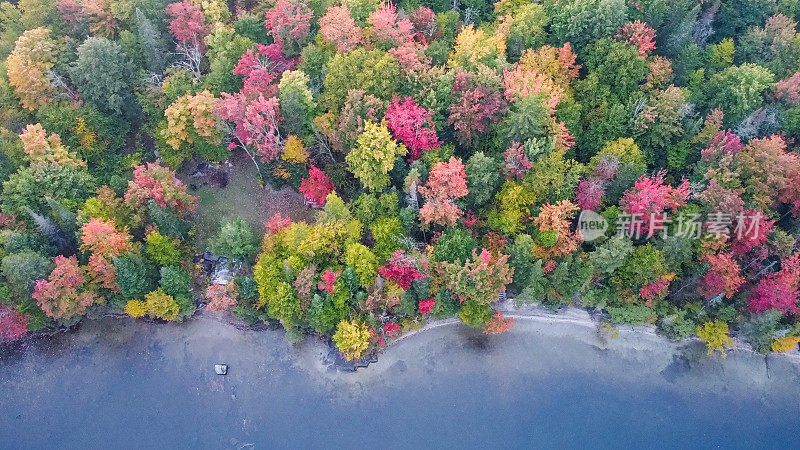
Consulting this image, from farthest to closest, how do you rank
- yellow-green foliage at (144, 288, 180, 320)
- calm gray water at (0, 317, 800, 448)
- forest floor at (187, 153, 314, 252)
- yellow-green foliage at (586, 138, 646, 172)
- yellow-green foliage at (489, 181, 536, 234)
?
forest floor at (187, 153, 314, 252) → yellow-green foliage at (586, 138, 646, 172) → yellow-green foliage at (489, 181, 536, 234) → yellow-green foliage at (144, 288, 180, 320) → calm gray water at (0, 317, 800, 448)

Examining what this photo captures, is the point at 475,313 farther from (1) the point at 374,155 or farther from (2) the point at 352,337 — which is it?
(1) the point at 374,155

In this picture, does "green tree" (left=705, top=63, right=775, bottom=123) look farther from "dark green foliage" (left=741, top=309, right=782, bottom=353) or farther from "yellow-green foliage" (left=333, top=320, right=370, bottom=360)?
"yellow-green foliage" (left=333, top=320, right=370, bottom=360)

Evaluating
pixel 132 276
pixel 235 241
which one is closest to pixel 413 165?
pixel 235 241

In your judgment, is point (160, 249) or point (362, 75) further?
point (362, 75)

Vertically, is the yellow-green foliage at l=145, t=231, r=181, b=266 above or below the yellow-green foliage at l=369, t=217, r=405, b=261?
below

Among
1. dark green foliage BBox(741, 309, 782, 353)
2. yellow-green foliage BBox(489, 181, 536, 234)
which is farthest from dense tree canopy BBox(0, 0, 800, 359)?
dark green foliage BBox(741, 309, 782, 353)

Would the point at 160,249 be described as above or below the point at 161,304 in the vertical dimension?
above

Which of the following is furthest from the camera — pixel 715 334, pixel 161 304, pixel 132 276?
pixel 715 334
